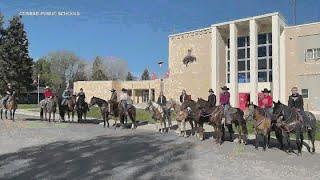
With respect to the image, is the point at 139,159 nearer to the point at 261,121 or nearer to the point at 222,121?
the point at 261,121

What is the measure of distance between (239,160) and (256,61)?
35594 millimetres

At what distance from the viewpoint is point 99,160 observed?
45.5ft

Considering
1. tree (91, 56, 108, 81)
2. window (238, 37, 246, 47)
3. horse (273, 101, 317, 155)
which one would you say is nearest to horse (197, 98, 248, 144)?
horse (273, 101, 317, 155)

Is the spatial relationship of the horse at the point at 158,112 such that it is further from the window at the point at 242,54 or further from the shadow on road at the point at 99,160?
the window at the point at 242,54

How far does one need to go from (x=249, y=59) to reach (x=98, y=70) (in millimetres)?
77574

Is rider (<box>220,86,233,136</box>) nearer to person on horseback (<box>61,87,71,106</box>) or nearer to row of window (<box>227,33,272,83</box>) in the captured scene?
person on horseback (<box>61,87,71,106</box>)

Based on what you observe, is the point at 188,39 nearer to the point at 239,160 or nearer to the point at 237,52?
the point at 237,52

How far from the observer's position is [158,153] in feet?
51.6

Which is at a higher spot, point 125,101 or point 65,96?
point 65,96

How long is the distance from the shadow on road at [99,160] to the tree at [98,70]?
105m

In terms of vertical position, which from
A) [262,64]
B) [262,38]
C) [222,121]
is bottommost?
[222,121]

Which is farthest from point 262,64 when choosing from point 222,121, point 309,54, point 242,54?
point 222,121

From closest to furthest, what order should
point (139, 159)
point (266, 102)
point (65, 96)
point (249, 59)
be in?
point (139, 159), point (266, 102), point (65, 96), point (249, 59)

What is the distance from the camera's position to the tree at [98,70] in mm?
122625
